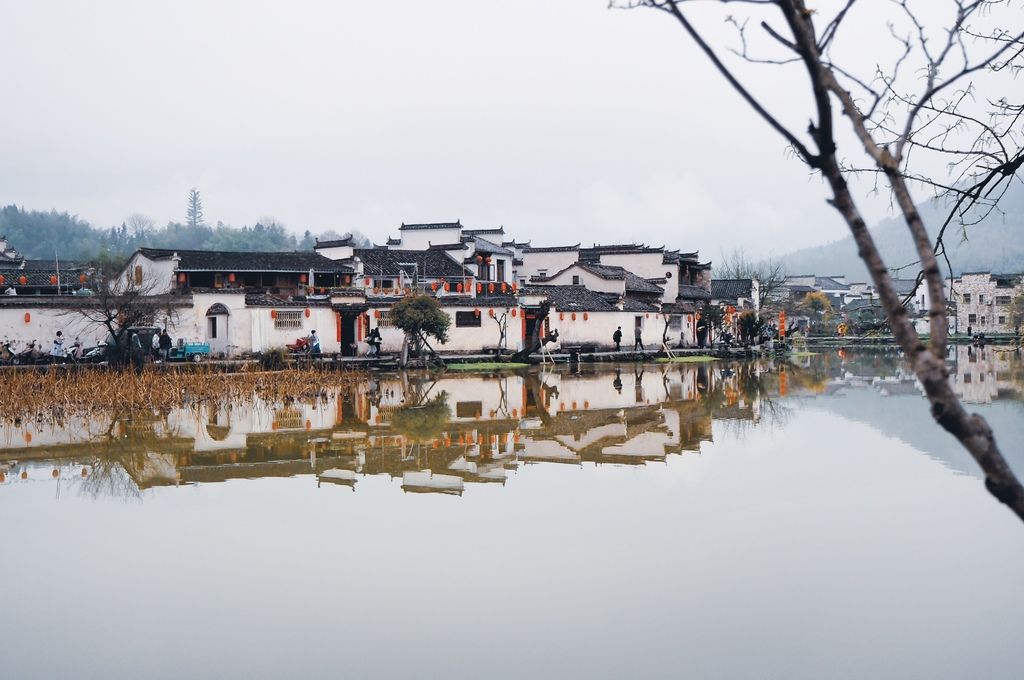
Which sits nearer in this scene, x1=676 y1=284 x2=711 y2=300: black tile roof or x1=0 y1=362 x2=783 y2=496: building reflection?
x1=0 y1=362 x2=783 y2=496: building reflection

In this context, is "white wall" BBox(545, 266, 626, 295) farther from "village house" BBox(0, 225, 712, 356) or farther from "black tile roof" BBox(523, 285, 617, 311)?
"black tile roof" BBox(523, 285, 617, 311)

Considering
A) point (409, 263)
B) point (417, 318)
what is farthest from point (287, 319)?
point (409, 263)

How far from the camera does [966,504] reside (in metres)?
10.6

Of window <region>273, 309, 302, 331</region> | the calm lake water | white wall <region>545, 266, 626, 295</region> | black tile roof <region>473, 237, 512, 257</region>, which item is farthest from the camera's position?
white wall <region>545, 266, 626, 295</region>

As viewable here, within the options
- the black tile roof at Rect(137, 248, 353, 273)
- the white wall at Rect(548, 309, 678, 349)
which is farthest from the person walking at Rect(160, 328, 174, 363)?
the white wall at Rect(548, 309, 678, 349)

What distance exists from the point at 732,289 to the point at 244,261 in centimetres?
3567

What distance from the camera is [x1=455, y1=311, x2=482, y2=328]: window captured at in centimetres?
3778

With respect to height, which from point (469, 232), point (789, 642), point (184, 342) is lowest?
point (789, 642)

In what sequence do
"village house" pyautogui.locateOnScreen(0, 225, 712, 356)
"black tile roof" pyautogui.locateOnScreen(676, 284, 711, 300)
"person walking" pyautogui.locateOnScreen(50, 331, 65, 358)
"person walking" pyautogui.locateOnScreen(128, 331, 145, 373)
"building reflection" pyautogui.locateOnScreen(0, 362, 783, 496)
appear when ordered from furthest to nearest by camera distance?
"black tile roof" pyautogui.locateOnScreen(676, 284, 711, 300), "village house" pyautogui.locateOnScreen(0, 225, 712, 356), "person walking" pyautogui.locateOnScreen(50, 331, 65, 358), "person walking" pyautogui.locateOnScreen(128, 331, 145, 373), "building reflection" pyautogui.locateOnScreen(0, 362, 783, 496)

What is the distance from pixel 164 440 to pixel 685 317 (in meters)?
38.6

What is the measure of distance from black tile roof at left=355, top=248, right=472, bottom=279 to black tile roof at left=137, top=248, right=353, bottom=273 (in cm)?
193

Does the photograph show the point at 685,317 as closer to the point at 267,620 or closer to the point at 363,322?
the point at 363,322

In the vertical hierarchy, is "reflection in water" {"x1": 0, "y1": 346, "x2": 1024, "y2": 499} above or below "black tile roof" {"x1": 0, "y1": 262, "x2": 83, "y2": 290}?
below

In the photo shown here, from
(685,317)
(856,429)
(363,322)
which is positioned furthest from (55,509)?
(685,317)
